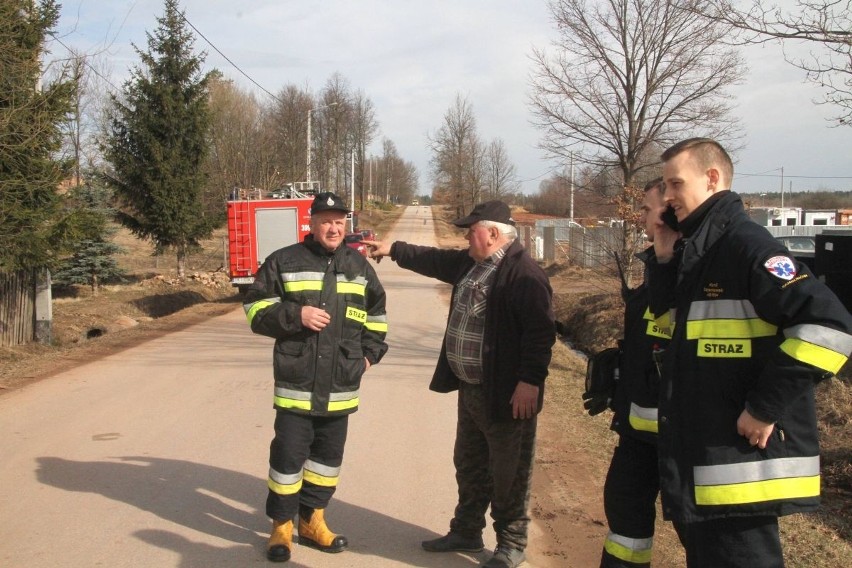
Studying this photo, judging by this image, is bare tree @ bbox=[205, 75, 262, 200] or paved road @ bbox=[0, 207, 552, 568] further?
bare tree @ bbox=[205, 75, 262, 200]

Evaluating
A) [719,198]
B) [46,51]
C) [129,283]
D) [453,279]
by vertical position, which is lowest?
[129,283]

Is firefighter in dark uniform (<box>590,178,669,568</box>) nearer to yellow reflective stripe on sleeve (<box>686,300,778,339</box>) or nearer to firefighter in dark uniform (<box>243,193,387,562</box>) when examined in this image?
yellow reflective stripe on sleeve (<box>686,300,778,339</box>)

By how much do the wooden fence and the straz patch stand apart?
15.0m

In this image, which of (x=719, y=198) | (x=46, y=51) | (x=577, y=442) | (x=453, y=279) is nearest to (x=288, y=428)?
(x=453, y=279)

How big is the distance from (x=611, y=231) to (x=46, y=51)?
1141 centimetres

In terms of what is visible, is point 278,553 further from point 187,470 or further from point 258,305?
point 187,470

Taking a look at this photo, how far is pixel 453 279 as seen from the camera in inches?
190

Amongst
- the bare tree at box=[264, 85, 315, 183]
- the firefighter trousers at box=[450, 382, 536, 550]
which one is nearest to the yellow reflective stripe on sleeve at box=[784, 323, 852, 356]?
the firefighter trousers at box=[450, 382, 536, 550]

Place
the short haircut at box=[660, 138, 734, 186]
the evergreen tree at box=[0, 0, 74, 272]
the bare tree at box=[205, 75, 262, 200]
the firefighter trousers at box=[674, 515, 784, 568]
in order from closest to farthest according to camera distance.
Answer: the firefighter trousers at box=[674, 515, 784, 568] < the short haircut at box=[660, 138, 734, 186] < the evergreen tree at box=[0, 0, 74, 272] < the bare tree at box=[205, 75, 262, 200]

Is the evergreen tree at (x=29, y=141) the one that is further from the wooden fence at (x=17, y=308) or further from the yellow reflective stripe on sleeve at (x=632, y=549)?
the yellow reflective stripe on sleeve at (x=632, y=549)

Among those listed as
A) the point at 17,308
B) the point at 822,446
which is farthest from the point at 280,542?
the point at 17,308

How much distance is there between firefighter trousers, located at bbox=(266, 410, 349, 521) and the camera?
4.36m

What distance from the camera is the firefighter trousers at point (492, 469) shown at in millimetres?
4188

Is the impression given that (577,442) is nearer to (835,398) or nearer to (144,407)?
(835,398)
